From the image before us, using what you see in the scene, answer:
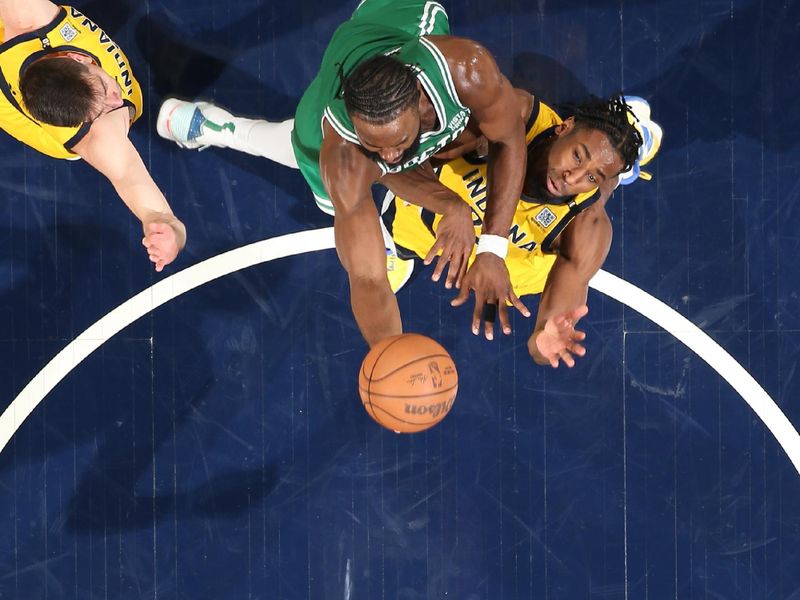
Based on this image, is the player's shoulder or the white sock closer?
the player's shoulder

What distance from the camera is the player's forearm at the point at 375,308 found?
3.40 metres

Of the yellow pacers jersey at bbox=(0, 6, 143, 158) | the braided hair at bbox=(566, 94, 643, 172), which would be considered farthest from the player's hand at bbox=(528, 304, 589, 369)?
the yellow pacers jersey at bbox=(0, 6, 143, 158)

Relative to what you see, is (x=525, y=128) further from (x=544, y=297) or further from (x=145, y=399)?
(x=145, y=399)

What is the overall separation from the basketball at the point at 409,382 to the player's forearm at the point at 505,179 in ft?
2.14

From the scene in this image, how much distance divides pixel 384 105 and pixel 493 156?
78 cm

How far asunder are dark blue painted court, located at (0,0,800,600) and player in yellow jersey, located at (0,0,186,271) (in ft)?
1.17

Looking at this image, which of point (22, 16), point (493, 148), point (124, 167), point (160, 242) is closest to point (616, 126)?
point (493, 148)

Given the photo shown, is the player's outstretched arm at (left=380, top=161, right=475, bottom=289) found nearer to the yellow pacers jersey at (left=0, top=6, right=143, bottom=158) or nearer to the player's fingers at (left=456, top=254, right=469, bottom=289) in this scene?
the player's fingers at (left=456, top=254, right=469, bottom=289)

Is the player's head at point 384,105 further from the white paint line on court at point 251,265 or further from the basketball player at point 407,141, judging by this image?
the white paint line on court at point 251,265

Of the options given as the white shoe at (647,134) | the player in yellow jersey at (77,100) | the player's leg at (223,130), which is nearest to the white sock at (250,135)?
the player's leg at (223,130)

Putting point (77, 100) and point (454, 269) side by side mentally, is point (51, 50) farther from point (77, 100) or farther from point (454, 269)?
point (454, 269)

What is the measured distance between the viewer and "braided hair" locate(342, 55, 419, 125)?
2.90m

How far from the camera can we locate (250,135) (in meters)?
4.40

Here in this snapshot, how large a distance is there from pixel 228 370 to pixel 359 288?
63.6 inches
